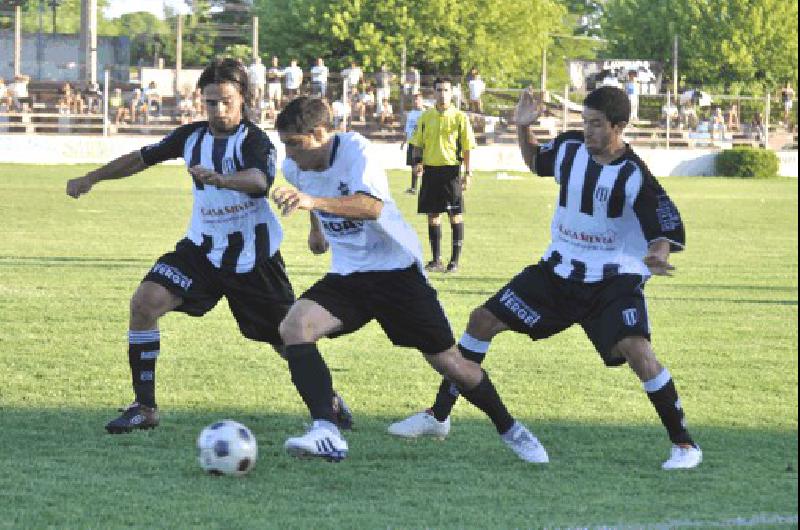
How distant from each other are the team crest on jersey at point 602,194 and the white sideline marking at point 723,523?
175cm

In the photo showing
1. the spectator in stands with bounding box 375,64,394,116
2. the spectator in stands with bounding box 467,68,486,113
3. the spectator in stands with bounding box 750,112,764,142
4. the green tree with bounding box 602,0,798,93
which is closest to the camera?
the spectator in stands with bounding box 467,68,486,113

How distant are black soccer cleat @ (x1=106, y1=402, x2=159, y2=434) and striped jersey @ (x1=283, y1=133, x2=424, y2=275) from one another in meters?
1.27

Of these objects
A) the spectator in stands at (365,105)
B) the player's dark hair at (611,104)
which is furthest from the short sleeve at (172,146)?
the spectator in stands at (365,105)

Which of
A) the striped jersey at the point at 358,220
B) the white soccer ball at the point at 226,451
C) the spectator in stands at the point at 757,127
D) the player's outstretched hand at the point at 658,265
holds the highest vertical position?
the spectator in stands at the point at 757,127

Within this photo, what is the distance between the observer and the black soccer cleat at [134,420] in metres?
7.48

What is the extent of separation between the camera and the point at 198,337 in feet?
36.1

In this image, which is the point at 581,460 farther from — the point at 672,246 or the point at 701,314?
the point at 701,314

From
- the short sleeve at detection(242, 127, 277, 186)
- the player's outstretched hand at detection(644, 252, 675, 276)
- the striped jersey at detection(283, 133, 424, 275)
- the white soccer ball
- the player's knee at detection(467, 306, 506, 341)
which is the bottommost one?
the white soccer ball

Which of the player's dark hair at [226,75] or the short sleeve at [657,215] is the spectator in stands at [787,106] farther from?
the short sleeve at [657,215]

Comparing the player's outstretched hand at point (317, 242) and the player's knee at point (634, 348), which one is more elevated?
the player's outstretched hand at point (317, 242)

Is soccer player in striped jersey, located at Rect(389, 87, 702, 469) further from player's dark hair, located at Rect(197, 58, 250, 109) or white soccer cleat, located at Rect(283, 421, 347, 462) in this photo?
player's dark hair, located at Rect(197, 58, 250, 109)

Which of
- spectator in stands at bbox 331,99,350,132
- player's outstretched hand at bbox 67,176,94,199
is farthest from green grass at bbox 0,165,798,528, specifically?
spectator in stands at bbox 331,99,350,132

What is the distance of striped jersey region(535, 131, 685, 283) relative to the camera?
7047mm

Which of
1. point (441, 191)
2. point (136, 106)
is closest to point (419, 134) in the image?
point (441, 191)
